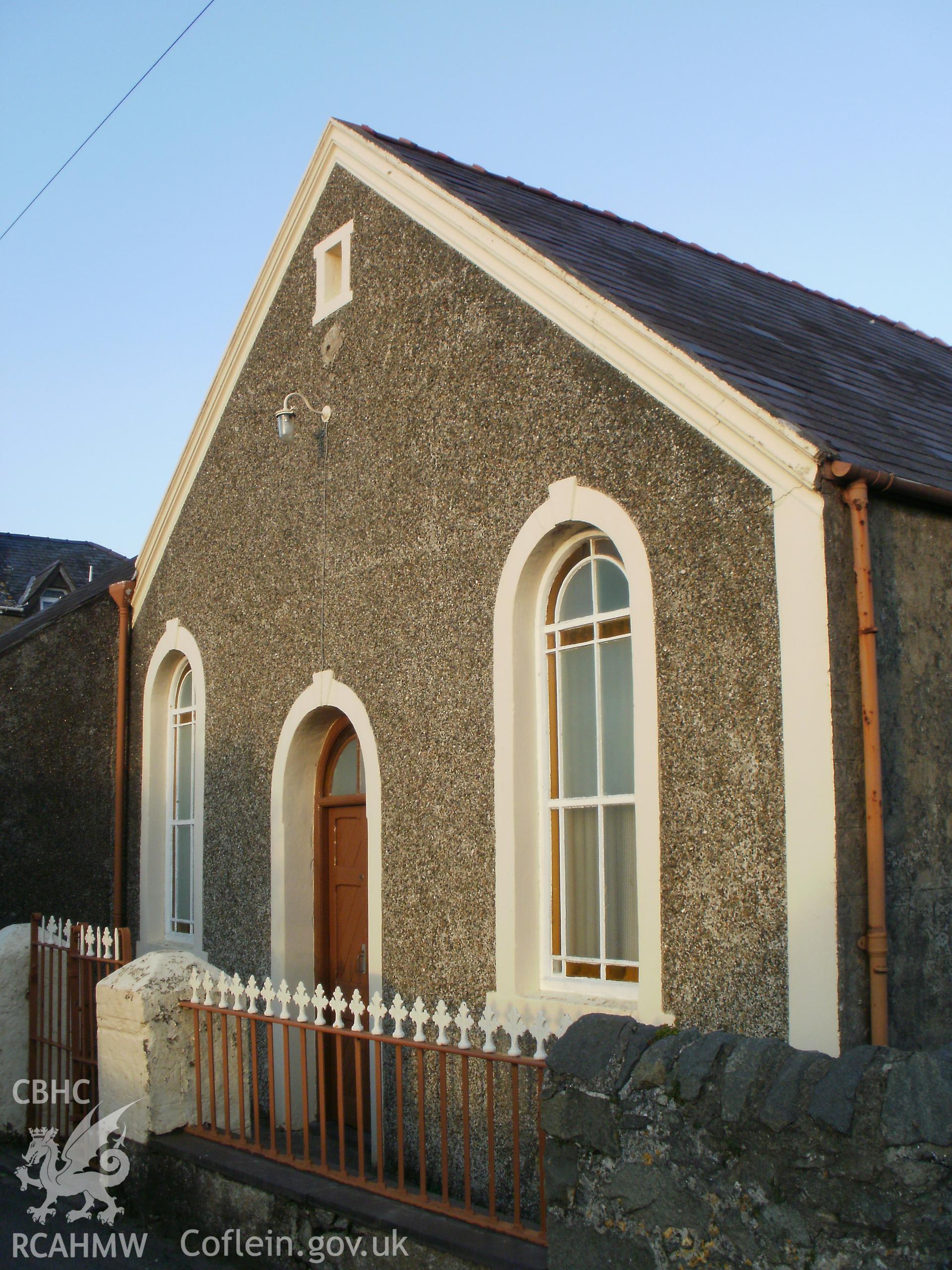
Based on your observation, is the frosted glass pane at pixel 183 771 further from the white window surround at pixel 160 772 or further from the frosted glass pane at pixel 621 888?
the frosted glass pane at pixel 621 888

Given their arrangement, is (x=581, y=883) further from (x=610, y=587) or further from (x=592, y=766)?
(x=610, y=587)

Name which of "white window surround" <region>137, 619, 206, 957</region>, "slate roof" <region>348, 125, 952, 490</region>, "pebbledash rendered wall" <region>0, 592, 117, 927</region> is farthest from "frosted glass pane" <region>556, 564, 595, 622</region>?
"pebbledash rendered wall" <region>0, 592, 117, 927</region>

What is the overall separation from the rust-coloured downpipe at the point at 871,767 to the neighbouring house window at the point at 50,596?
1097 inches

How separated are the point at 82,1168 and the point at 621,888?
12.8 feet

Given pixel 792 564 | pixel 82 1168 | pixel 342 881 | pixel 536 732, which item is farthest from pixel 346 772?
pixel 792 564

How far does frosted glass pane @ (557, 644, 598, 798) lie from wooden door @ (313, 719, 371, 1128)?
6.40ft

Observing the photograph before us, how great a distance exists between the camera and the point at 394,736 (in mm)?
7445

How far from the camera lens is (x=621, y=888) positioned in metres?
6.14

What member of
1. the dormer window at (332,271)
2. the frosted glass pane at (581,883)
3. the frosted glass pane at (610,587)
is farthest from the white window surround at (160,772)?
the frosted glass pane at (610,587)

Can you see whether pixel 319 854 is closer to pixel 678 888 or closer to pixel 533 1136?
pixel 533 1136

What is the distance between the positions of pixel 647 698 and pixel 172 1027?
131 inches

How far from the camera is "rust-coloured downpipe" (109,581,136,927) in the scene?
1026cm

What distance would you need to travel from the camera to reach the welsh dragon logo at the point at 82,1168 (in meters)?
6.93

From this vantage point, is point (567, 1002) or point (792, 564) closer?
point (792, 564)
